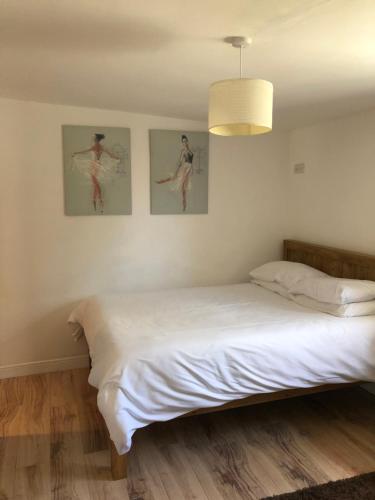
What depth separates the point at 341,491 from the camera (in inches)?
82.2

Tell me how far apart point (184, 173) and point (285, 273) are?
4.10 feet

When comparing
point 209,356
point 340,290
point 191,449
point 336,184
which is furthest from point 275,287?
point 191,449

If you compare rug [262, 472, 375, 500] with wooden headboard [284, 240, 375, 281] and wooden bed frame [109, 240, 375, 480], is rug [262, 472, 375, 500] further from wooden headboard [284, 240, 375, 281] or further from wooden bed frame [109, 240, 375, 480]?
wooden headboard [284, 240, 375, 281]

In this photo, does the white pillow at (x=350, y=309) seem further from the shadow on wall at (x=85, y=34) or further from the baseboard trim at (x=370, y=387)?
the shadow on wall at (x=85, y=34)

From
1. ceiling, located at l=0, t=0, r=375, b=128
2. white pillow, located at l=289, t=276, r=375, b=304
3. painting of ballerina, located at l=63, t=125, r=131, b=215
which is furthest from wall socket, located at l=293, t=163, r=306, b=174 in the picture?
painting of ballerina, located at l=63, t=125, r=131, b=215

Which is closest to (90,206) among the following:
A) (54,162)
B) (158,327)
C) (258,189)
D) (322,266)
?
(54,162)

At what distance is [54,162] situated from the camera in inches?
131

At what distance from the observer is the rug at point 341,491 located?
204 cm

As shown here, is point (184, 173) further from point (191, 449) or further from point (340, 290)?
point (191, 449)

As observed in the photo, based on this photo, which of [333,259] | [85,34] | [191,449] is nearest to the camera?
[85,34]

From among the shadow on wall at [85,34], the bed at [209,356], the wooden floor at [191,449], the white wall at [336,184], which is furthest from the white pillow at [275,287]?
the shadow on wall at [85,34]

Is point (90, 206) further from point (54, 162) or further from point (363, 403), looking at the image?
point (363, 403)

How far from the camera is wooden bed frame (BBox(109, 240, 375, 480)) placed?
220cm

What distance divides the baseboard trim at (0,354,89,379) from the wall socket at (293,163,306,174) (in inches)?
102
